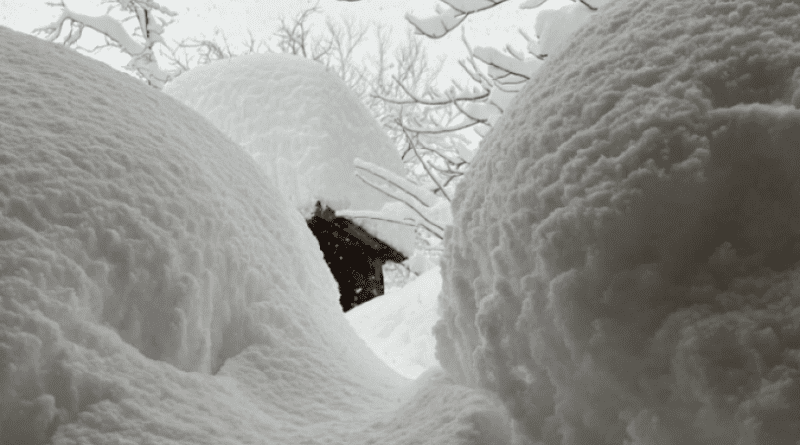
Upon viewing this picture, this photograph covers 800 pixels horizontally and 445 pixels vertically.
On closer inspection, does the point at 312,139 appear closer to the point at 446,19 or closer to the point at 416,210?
the point at 416,210

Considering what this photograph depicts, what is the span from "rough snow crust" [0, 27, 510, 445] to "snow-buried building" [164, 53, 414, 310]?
3072 mm

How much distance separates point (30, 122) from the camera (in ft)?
4.23

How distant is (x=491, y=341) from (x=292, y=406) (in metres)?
0.50

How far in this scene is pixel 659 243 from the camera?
2.96 ft

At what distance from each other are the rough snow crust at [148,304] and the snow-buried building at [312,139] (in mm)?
3072

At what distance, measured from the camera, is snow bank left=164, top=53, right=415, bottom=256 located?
483 centimetres

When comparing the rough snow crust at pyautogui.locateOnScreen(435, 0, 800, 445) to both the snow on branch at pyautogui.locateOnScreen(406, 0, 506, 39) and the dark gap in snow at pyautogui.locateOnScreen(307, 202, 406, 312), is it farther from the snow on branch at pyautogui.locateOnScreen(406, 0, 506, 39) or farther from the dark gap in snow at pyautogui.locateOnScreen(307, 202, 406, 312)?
the dark gap in snow at pyautogui.locateOnScreen(307, 202, 406, 312)

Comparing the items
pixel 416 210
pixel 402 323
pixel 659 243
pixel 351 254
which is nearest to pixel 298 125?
pixel 351 254

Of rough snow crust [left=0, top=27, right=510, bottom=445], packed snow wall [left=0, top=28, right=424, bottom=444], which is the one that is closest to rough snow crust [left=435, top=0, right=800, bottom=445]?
rough snow crust [left=0, top=27, right=510, bottom=445]

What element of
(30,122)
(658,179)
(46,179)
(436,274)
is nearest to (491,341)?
(658,179)

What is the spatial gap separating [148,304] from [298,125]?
3.78 m

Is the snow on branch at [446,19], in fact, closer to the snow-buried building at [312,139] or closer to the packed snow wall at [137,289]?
the snow-buried building at [312,139]

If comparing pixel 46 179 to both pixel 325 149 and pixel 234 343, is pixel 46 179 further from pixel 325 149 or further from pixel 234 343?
pixel 325 149

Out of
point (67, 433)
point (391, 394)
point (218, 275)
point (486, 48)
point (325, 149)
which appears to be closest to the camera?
point (67, 433)
